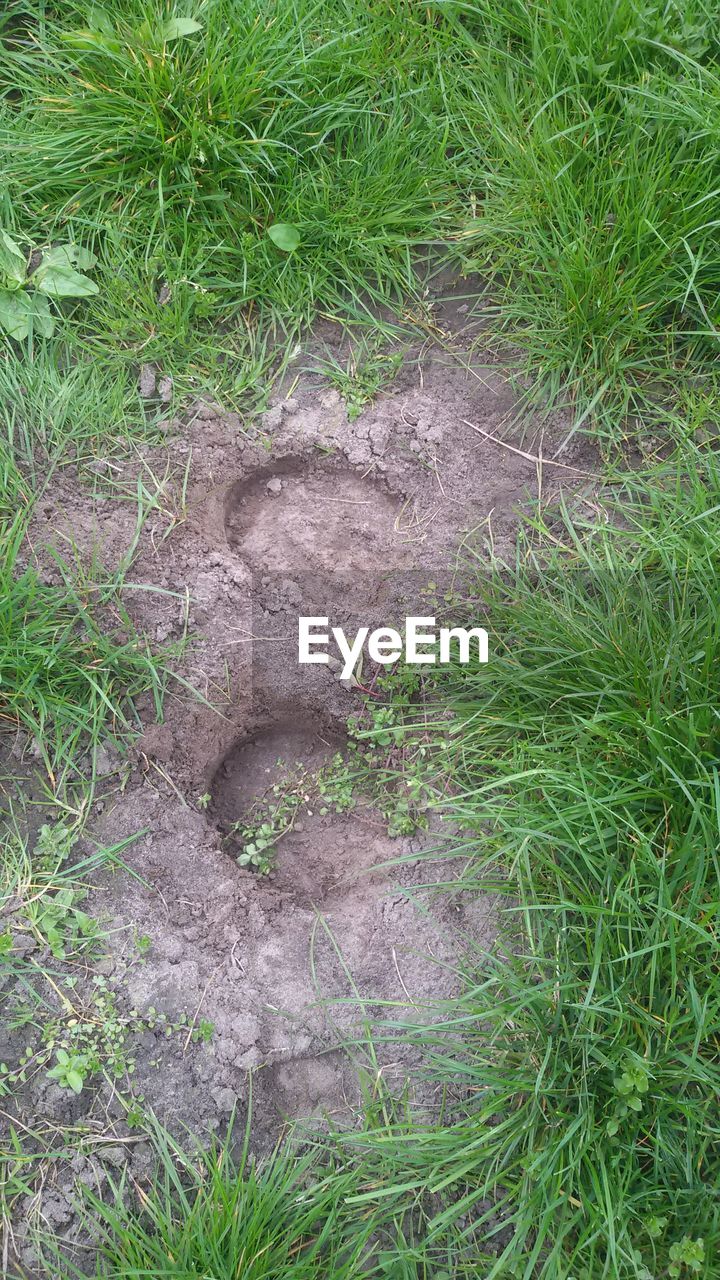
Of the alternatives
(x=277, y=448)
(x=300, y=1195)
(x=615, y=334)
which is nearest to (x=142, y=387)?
(x=277, y=448)

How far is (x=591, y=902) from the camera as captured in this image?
5.90 feet

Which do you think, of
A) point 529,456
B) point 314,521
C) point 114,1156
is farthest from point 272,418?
point 114,1156

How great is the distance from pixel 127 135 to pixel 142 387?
0.60m

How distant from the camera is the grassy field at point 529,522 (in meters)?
1.68

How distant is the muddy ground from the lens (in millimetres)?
1856

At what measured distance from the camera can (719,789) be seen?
5.65 feet

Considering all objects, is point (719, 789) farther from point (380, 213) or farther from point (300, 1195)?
point (380, 213)

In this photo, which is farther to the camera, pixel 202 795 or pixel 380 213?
pixel 380 213

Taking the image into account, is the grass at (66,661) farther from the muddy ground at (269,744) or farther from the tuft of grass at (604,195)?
the tuft of grass at (604,195)

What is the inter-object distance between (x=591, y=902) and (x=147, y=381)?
1.57 meters

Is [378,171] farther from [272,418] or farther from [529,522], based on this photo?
[529,522]

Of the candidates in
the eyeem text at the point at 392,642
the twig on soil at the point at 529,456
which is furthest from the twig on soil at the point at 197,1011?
the twig on soil at the point at 529,456

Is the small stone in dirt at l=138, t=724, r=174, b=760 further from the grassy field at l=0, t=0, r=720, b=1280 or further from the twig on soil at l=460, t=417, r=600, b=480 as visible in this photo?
the twig on soil at l=460, t=417, r=600, b=480

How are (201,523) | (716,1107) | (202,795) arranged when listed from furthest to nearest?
(201,523)
(202,795)
(716,1107)
